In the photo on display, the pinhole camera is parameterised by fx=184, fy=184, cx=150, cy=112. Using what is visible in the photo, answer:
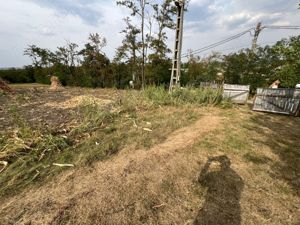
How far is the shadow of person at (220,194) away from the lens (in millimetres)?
1480

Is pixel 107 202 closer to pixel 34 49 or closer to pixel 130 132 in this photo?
pixel 130 132

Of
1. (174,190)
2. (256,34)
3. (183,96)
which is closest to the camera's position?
(174,190)

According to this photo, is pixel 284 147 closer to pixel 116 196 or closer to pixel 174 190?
pixel 174 190

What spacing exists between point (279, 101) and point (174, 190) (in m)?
6.22

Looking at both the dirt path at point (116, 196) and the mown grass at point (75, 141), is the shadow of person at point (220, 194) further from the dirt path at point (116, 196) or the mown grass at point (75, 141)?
the mown grass at point (75, 141)

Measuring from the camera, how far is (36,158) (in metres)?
2.32

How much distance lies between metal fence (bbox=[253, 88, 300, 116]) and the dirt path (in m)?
5.35

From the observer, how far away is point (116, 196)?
168 cm

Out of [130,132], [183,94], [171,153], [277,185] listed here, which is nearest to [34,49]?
[183,94]

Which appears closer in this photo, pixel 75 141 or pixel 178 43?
pixel 75 141

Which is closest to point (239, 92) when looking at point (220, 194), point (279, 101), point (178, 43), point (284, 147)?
point (279, 101)

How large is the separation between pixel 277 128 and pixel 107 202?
13.1 feet

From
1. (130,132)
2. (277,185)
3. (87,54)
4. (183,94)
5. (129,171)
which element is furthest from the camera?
(87,54)

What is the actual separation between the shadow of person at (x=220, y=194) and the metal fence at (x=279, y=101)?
196 inches
